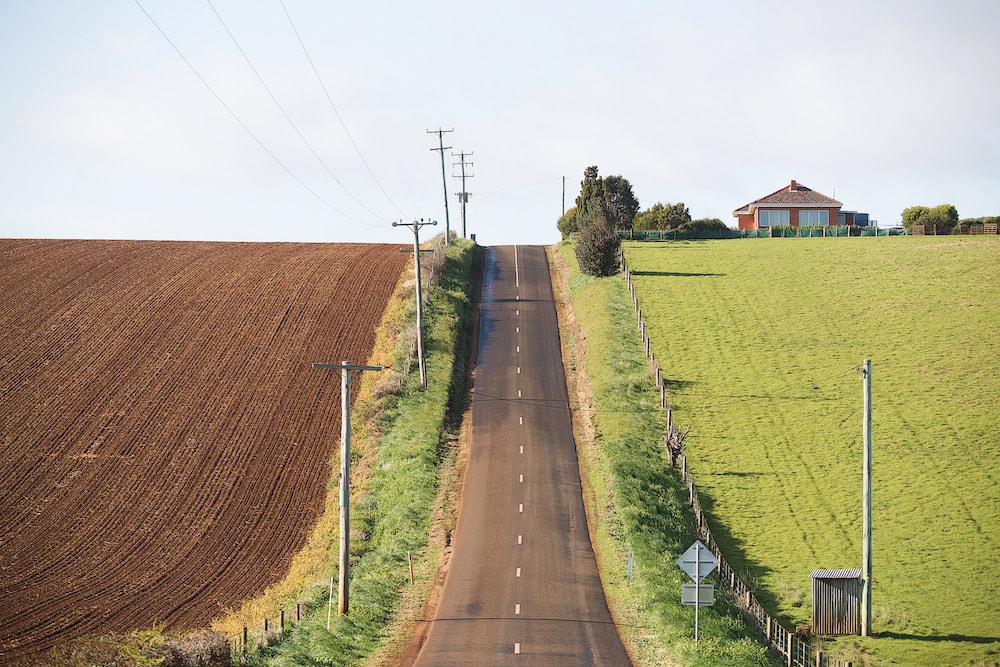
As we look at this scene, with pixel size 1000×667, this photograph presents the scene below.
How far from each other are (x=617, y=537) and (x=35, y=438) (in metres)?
28.2

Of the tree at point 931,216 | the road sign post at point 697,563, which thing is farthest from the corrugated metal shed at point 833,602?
the tree at point 931,216

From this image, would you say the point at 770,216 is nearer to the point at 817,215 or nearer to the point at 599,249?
the point at 817,215

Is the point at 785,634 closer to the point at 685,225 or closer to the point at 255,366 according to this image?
the point at 255,366

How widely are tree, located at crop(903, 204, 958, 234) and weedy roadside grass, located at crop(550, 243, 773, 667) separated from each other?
58844mm

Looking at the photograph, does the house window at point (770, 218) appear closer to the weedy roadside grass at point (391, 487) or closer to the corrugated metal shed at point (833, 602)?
the weedy roadside grass at point (391, 487)

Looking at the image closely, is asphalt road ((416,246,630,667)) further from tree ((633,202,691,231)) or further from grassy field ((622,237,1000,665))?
tree ((633,202,691,231))

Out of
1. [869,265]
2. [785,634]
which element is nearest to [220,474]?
[785,634]

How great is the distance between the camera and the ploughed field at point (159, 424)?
37.1 m

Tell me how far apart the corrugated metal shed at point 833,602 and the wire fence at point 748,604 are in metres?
1.21

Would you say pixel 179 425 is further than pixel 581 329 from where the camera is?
No

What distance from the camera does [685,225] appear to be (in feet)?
387

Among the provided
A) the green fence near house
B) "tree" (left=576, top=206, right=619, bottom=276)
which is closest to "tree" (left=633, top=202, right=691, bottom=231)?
the green fence near house

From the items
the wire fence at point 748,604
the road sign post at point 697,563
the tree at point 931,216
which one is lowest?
the wire fence at point 748,604

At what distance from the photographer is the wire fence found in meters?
30.6
